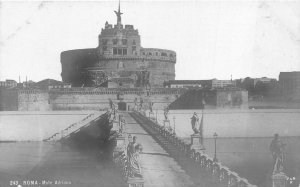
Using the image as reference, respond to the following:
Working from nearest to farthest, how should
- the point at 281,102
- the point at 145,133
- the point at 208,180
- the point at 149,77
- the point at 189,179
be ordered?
the point at 208,180, the point at 189,179, the point at 145,133, the point at 281,102, the point at 149,77

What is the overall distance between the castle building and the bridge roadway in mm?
38634

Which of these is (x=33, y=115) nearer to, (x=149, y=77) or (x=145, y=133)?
(x=145, y=133)

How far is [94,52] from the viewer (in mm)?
61438

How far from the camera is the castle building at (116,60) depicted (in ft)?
197

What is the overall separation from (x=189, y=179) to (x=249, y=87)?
Result: 57.3m

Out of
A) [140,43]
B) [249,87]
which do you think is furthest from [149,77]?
[249,87]

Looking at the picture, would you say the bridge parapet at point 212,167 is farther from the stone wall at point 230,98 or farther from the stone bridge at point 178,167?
the stone wall at point 230,98

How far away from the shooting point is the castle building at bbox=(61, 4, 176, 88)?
197ft

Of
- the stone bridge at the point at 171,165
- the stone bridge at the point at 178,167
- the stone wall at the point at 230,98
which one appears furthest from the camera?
the stone wall at the point at 230,98

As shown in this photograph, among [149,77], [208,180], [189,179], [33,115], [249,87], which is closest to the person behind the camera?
[208,180]

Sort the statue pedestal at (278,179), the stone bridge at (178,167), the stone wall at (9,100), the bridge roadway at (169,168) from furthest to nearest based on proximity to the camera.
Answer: the stone wall at (9,100)
the bridge roadway at (169,168)
the stone bridge at (178,167)
the statue pedestal at (278,179)

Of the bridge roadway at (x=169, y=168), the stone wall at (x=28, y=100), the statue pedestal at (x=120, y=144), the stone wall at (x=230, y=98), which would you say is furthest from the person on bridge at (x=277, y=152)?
the stone wall at (x=28, y=100)

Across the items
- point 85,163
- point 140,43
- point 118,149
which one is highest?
point 140,43

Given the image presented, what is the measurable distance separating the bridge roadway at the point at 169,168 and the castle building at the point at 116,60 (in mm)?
38634
